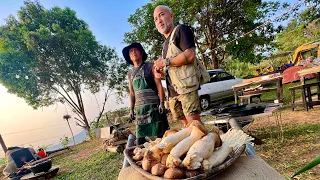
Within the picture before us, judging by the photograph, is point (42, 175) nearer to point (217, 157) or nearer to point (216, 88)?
point (217, 157)

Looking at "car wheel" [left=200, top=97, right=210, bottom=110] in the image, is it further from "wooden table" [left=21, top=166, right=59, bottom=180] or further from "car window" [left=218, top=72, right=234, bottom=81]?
"wooden table" [left=21, top=166, right=59, bottom=180]

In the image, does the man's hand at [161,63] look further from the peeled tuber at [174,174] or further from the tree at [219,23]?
the tree at [219,23]

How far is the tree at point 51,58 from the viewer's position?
8.98 metres

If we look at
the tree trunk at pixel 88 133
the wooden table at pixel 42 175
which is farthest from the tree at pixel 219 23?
the wooden table at pixel 42 175

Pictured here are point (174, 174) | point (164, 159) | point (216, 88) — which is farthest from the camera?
point (216, 88)

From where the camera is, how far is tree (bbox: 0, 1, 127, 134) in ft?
29.5

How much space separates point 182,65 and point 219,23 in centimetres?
1096

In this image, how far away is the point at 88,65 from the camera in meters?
10.5

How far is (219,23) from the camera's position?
11.4 m

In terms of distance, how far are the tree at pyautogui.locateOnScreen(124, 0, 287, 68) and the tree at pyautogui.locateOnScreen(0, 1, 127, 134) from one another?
242cm

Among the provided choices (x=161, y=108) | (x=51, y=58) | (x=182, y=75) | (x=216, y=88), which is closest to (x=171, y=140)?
(x=182, y=75)

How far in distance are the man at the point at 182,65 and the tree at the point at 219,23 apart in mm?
8573

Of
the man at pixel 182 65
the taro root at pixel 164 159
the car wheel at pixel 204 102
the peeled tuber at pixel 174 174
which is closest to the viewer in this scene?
the peeled tuber at pixel 174 174

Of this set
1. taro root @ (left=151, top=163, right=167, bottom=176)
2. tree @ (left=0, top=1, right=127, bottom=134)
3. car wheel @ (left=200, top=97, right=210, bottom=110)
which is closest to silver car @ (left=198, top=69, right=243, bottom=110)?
car wheel @ (left=200, top=97, right=210, bottom=110)
